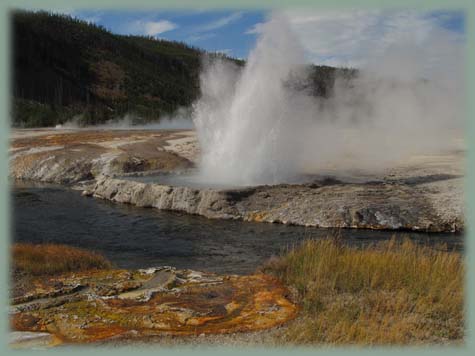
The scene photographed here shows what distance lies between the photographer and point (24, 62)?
3696 inches

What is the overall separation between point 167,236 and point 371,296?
7892 mm

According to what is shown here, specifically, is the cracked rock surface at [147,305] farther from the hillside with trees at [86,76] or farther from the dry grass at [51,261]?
the hillside with trees at [86,76]

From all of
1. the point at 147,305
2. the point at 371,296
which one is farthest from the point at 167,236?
the point at 371,296

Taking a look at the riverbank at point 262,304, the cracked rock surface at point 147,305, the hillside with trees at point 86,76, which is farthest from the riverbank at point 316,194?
the hillside with trees at point 86,76

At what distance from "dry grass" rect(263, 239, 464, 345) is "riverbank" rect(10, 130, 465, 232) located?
5539 millimetres

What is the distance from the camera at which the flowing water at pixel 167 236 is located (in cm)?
1188

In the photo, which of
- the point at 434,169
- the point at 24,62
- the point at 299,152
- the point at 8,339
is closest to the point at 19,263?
the point at 8,339

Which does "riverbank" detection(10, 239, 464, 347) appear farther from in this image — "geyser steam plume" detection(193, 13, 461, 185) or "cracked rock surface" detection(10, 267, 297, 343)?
"geyser steam plume" detection(193, 13, 461, 185)

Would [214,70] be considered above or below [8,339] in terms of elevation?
above

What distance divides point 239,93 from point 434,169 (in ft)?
29.3

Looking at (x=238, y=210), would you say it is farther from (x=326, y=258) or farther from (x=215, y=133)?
(x=326, y=258)

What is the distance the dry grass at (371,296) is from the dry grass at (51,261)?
3.66 meters

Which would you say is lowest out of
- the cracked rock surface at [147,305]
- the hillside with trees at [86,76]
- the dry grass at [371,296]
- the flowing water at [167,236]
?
the flowing water at [167,236]

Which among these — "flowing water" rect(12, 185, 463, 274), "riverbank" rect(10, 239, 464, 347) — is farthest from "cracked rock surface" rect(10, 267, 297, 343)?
"flowing water" rect(12, 185, 463, 274)
